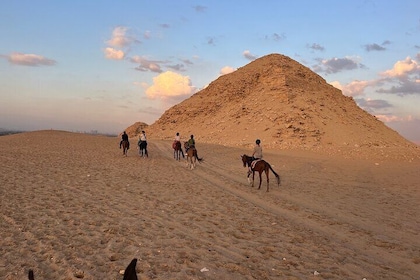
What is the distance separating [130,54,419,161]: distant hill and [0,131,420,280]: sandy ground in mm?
39000

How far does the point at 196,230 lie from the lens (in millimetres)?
8930

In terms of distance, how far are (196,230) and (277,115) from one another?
62408mm

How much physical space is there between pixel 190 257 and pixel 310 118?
6428 cm

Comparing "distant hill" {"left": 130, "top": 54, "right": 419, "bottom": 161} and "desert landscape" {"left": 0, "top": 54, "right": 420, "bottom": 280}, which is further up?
"distant hill" {"left": 130, "top": 54, "right": 419, "bottom": 161}

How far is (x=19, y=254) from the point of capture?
657 centimetres

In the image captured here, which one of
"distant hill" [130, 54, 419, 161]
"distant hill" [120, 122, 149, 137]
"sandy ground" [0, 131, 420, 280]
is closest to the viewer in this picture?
"sandy ground" [0, 131, 420, 280]

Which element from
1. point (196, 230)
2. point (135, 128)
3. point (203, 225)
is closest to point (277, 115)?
point (135, 128)

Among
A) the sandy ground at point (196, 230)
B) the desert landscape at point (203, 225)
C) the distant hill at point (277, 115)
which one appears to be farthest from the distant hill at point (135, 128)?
the sandy ground at point (196, 230)

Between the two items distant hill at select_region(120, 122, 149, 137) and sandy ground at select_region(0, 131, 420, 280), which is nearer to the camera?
sandy ground at select_region(0, 131, 420, 280)

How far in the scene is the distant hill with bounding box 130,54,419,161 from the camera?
202 ft

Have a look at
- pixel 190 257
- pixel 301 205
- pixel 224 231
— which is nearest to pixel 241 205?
pixel 301 205

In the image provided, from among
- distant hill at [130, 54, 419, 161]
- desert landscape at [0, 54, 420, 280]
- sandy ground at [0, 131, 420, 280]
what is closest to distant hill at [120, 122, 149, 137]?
distant hill at [130, 54, 419, 161]

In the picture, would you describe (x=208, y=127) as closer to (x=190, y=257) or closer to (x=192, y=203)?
(x=192, y=203)

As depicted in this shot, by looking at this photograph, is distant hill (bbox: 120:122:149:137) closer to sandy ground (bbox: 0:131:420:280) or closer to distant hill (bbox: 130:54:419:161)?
distant hill (bbox: 130:54:419:161)
